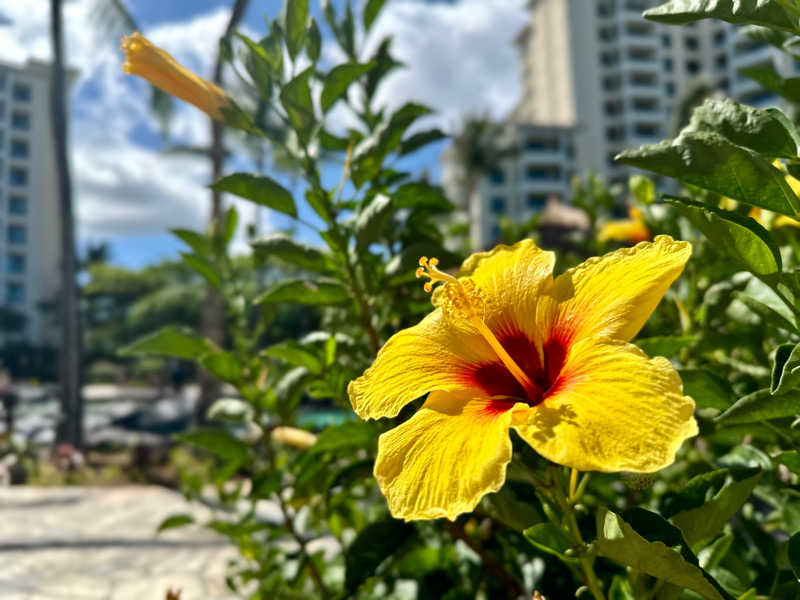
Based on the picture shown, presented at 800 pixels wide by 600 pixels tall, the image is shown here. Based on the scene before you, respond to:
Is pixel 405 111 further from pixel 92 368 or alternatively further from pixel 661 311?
pixel 92 368

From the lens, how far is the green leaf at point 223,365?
104 centimetres

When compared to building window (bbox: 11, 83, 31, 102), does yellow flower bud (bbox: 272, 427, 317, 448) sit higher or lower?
lower

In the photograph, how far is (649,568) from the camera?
509 mm

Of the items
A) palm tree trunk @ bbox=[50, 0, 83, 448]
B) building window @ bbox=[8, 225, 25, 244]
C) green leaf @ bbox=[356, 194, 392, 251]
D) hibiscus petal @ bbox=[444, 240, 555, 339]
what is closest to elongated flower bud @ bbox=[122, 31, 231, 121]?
green leaf @ bbox=[356, 194, 392, 251]

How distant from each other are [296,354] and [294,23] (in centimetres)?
45

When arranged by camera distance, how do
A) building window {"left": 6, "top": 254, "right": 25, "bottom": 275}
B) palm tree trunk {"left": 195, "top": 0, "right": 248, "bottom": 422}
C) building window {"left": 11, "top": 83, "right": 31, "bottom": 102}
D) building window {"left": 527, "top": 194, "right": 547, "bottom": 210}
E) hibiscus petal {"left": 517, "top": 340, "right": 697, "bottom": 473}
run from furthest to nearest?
building window {"left": 11, "top": 83, "right": 31, "bottom": 102}
building window {"left": 6, "top": 254, "right": 25, "bottom": 275}
building window {"left": 527, "top": 194, "right": 547, "bottom": 210}
palm tree trunk {"left": 195, "top": 0, "right": 248, "bottom": 422}
hibiscus petal {"left": 517, "top": 340, "right": 697, "bottom": 473}

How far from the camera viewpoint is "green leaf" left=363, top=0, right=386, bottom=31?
1.11m

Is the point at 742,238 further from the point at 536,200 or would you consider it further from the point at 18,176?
the point at 18,176

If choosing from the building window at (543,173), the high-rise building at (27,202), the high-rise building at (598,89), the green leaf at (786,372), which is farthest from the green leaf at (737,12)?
the high-rise building at (27,202)

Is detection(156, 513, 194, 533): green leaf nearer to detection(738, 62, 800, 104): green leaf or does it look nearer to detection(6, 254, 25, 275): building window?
detection(738, 62, 800, 104): green leaf

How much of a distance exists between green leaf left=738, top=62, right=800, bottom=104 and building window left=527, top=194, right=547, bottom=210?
3813cm

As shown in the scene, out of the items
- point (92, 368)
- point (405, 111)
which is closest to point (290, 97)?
point (405, 111)

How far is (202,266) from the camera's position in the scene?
1.19 metres

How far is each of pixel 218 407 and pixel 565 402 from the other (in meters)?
0.84
